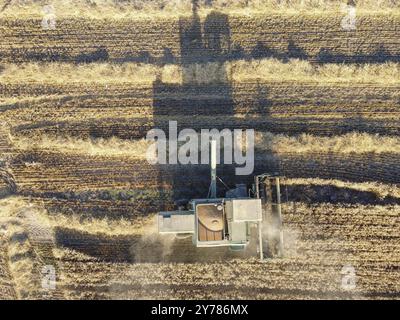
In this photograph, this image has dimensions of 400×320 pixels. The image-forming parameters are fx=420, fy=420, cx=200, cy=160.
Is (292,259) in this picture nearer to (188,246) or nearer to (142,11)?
(188,246)

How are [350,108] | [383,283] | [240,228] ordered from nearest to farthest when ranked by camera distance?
[240,228] → [383,283] → [350,108]

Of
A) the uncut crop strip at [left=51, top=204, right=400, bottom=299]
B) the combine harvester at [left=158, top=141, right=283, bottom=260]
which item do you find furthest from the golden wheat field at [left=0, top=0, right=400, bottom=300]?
the combine harvester at [left=158, top=141, right=283, bottom=260]

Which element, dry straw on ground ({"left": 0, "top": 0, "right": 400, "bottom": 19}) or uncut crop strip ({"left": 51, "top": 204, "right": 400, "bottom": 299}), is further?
dry straw on ground ({"left": 0, "top": 0, "right": 400, "bottom": 19})

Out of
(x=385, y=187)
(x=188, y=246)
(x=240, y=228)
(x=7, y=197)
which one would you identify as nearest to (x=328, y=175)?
(x=385, y=187)

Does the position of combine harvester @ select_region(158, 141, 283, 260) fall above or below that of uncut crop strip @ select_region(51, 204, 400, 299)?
above

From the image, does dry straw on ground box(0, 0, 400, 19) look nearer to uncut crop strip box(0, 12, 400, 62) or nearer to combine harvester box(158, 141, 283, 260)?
uncut crop strip box(0, 12, 400, 62)

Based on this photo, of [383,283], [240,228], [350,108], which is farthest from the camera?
[350,108]

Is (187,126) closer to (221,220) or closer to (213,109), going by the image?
(213,109)

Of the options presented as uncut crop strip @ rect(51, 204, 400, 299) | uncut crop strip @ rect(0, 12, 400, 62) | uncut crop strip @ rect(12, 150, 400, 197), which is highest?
uncut crop strip @ rect(0, 12, 400, 62)

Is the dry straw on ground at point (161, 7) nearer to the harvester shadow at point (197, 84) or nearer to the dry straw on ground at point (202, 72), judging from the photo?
the harvester shadow at point (197, 84)
